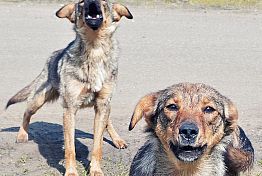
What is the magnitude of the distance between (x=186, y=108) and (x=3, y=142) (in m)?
4.10

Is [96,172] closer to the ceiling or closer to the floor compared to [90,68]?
closer to the floor

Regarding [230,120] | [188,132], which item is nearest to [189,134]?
[188,132]

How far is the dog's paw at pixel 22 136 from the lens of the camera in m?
9.19

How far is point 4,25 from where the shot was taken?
18.9 meters

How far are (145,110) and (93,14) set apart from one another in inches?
93.3

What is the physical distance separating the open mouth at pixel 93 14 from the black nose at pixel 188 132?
119 inches

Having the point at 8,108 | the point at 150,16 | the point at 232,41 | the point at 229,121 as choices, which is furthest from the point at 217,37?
the point at 229,121

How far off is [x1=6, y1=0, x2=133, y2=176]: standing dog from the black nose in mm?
2770

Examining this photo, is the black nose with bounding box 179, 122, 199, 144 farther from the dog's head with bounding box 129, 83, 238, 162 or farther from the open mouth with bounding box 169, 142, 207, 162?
the open mouth with bounding box 169, 142, 207, 162

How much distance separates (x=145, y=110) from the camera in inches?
242

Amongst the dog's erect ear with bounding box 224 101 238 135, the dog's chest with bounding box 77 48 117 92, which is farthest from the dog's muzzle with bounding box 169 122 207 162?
the dog's chest with bounding box 77 48 117 92

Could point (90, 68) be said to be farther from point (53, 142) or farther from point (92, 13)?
point (53, 142)

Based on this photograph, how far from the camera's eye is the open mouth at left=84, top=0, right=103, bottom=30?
8.08 m

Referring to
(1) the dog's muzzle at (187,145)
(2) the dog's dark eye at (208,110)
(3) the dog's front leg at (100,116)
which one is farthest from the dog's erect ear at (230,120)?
(3) the dog's front leg at (100,116)
